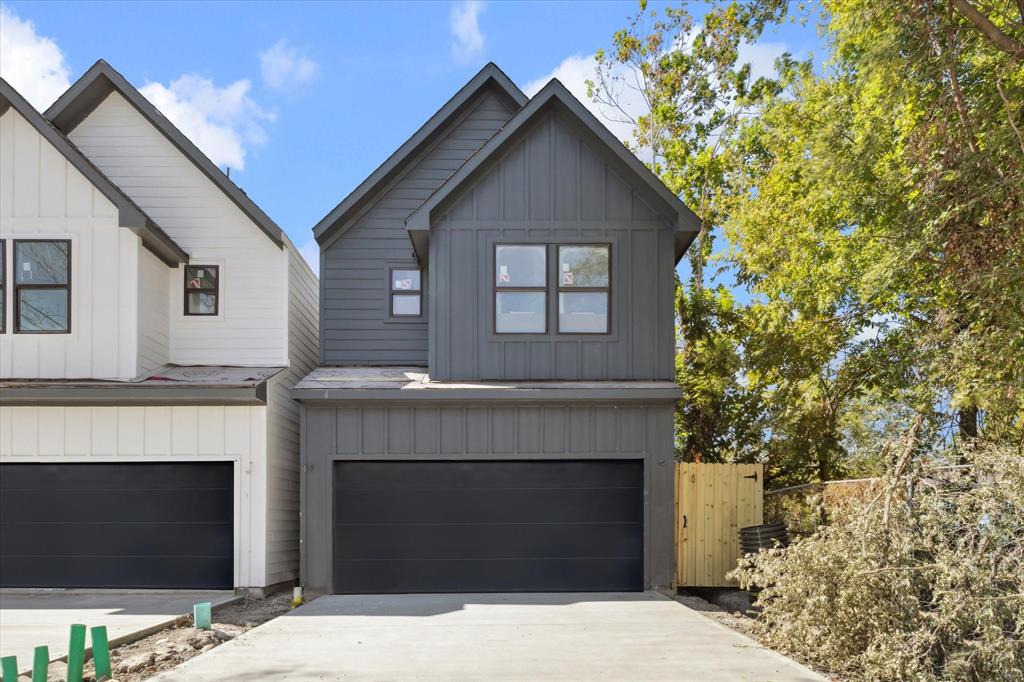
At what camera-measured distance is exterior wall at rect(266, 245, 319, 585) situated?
1271 cm

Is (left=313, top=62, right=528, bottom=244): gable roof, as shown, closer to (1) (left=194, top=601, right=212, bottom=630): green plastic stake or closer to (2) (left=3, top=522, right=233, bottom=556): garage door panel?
(2) (left=3, top=522, right=233, bottom=556): garage door panel

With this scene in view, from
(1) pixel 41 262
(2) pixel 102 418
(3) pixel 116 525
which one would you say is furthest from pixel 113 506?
(1) pixel 41 262

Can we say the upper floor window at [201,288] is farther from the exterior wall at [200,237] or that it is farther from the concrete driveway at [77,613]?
the concrete driveway at [77,613]

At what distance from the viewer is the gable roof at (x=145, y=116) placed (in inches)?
518

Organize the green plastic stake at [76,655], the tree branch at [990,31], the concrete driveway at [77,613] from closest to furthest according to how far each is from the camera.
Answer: the green plastic stake at [76,655]
the concrete driveway at [77,613]
the tree branch at [990,31]

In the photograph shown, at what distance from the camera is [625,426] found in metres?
12.3

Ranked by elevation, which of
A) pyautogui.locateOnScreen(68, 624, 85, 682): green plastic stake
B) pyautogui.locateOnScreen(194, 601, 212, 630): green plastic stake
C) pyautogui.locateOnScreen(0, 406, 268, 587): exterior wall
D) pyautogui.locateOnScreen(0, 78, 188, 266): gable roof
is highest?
pyautogui.locateOnScreen(0, 78, 188, 266): gable roof

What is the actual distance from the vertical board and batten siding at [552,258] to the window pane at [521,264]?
0.12 metres

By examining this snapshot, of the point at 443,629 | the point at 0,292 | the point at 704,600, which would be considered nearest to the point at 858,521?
the point at 443,629

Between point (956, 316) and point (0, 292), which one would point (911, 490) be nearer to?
point (956, 316)

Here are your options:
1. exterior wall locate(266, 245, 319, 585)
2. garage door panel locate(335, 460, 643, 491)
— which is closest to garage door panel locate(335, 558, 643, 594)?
garage door panel locate(335, 460, 643, 491)

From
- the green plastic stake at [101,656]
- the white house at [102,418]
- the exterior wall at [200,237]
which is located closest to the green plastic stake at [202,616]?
the green plastic stake at [101,656]

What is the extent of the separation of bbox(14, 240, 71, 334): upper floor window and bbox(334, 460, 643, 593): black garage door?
4.60m

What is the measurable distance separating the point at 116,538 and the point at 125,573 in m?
0.50
